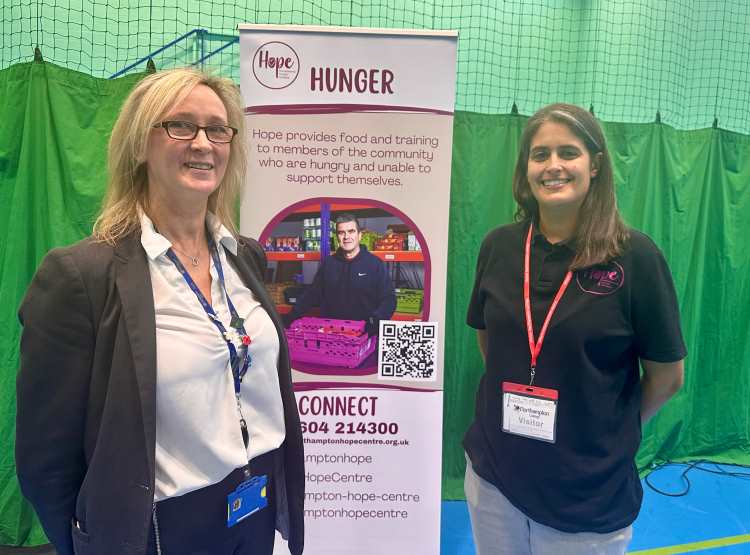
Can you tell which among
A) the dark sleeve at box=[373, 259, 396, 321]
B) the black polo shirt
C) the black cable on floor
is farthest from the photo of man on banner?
the black cable on floor

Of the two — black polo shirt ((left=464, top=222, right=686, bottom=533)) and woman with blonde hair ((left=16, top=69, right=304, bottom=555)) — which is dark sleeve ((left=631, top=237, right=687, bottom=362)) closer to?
black polo shirt ((left=464, top=222, right=686, bottom=533))

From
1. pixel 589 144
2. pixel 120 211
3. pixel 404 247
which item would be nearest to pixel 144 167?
pixel 120 211

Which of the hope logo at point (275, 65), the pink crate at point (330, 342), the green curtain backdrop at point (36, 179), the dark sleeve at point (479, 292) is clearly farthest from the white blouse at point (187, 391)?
the green curtain backdrop at point (36, 179)

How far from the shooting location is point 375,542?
224cm

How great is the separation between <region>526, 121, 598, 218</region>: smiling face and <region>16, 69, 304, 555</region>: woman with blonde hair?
0.78m

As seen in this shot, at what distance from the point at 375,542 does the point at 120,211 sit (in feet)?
5.99

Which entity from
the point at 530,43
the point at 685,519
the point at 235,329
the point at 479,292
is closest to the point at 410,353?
the point at 479,292

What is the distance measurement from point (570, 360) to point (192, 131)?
104cm

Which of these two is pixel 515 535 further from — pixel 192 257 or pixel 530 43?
pixel 530 43

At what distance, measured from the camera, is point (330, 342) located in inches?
85.4

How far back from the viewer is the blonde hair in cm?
107

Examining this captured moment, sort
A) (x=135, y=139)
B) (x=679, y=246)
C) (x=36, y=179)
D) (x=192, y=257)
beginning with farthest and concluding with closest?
(x=679, y=246)
(x=36, y=179)
(x=192, y=257)
(x=135, y=139)

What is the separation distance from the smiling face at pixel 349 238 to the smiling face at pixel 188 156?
1.04 metres

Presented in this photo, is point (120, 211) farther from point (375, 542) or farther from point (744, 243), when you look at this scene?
point (744, 243)
